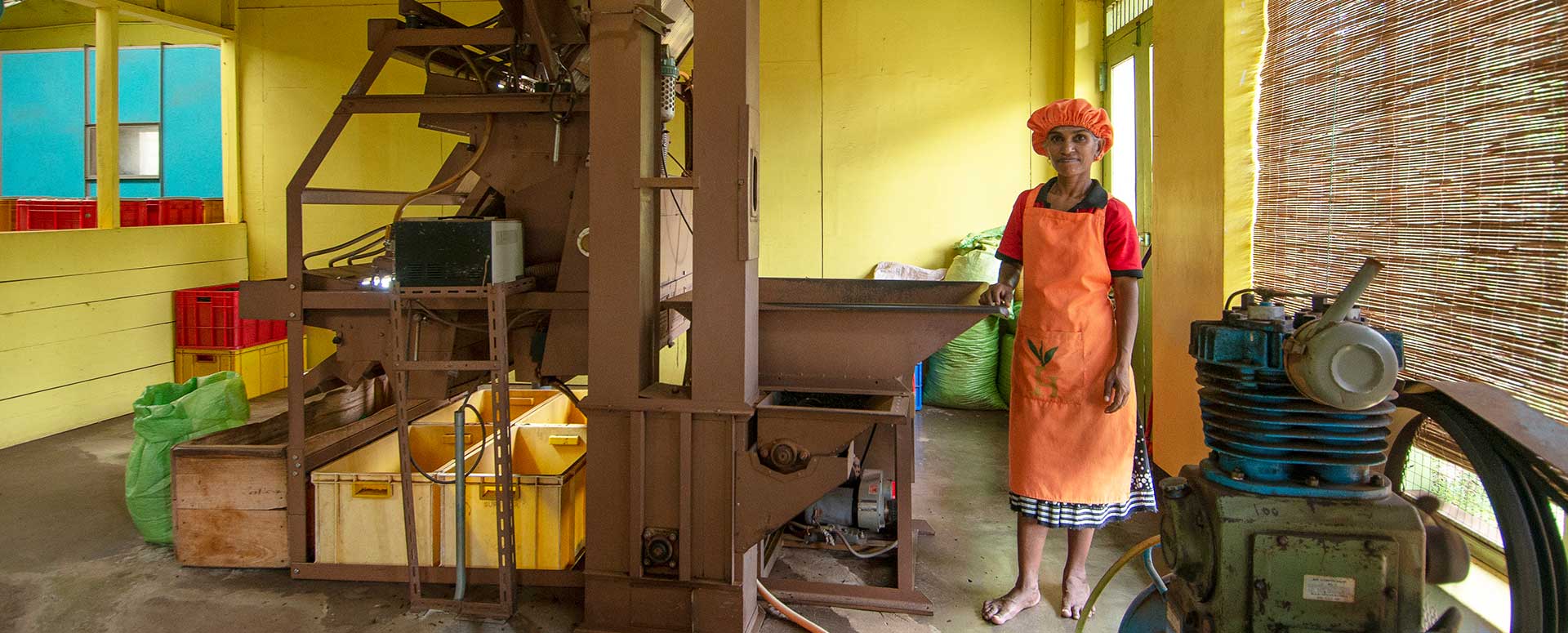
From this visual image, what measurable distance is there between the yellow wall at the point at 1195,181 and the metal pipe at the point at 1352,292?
6.35ft

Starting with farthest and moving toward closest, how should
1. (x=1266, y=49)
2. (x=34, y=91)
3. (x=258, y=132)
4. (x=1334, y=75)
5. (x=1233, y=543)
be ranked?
(x=34, y=91)
(x=258, y=132)
(x=1266, y=49)
(x=1334, y=75)
(x=1233, y=543)

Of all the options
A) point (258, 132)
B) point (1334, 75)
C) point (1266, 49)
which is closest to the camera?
point (1334, 75)

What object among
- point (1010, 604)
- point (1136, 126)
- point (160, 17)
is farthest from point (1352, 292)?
point (160, 17)

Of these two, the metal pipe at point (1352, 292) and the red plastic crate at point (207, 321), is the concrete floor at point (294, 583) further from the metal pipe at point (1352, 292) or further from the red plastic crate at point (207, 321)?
the red plastic crate at point (207, 321)

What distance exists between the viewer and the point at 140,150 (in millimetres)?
8406

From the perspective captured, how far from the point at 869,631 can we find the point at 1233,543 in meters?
1.57

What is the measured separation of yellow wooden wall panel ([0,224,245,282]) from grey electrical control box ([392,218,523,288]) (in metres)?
3.52

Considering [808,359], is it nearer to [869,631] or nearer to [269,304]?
[869,631]

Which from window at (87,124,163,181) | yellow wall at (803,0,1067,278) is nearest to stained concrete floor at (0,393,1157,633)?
yellow wall at (803,0,1067,278)

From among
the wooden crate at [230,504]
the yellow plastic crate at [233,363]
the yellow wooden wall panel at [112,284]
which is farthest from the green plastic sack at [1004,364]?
the yellow wooden wall panel at [112,284]

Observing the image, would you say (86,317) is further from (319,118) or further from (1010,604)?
(1010,604)

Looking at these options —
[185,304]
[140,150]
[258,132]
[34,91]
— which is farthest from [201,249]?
[34,91]

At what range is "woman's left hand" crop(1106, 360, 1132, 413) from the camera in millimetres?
2699

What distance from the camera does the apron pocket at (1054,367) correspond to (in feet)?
9.02
